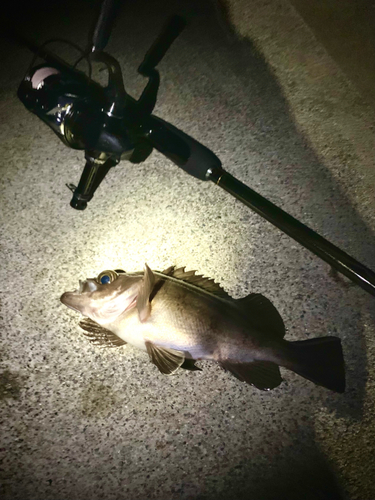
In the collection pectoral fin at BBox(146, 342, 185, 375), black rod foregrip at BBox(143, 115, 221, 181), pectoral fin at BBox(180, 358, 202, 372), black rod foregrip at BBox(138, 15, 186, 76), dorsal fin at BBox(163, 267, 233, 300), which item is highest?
black rod foregrip at BBox(138, 15, 186, 76)

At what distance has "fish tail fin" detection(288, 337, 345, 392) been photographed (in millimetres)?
1443

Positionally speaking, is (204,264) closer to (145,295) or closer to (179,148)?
(145,295)

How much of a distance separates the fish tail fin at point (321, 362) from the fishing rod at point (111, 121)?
0.35 m

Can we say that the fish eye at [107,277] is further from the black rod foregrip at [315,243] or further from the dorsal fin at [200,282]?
the black rod foregrip at [315,243]

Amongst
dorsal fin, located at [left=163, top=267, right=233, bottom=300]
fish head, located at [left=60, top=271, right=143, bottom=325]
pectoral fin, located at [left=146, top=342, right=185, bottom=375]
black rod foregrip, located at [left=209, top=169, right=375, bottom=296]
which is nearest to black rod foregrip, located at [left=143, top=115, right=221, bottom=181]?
black rod foregrip, located at [left=209, top=169, right=375, bottom=296]

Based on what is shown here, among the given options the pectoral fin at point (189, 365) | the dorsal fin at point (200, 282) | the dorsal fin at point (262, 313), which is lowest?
the pectoral fin at point (189, 365)

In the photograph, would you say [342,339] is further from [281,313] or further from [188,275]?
[188,275]

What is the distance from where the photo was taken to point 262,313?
1.54 m

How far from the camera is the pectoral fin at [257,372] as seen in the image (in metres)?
1.45

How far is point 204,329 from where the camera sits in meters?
1.41

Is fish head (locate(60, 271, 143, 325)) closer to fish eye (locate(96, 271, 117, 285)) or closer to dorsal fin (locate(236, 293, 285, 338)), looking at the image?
fish eye (locate(96, 271, 117, 285))

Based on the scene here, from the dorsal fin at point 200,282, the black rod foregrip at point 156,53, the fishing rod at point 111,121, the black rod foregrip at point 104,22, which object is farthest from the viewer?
the dorsal fin at point 200,282

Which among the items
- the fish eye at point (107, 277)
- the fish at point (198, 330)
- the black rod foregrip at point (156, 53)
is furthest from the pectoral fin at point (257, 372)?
the black rod foregrip at point (156, 53)

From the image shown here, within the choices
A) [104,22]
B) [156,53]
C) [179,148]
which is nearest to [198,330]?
[179,148]
